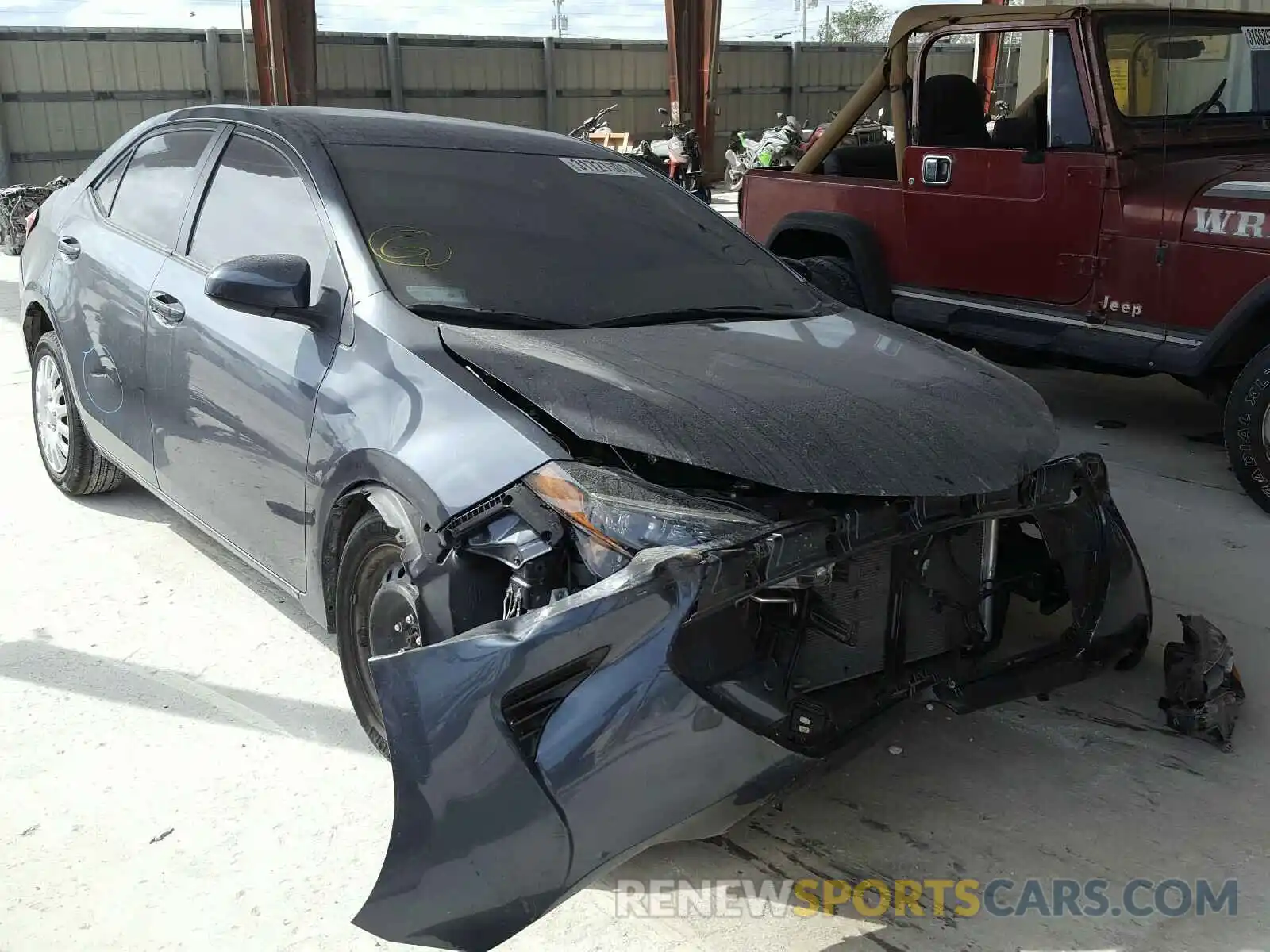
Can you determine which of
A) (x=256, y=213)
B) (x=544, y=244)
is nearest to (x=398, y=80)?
(x=256, y=213)

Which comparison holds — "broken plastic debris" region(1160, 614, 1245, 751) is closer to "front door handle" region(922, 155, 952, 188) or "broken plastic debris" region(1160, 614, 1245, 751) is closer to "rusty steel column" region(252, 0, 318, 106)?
"front door handle" region(922, 155, 952, 188)

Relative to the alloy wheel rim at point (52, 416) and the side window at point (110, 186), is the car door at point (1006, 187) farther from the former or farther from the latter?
the alloy wheel rim at point (52, 416)

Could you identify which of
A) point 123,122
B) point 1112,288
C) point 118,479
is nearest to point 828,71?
point 123,122

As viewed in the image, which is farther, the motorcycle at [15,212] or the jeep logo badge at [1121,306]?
the motorcycle at [15,212]

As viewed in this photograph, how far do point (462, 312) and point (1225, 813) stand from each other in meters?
2.23

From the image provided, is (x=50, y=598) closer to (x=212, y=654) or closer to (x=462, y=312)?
(x=212, y=654)

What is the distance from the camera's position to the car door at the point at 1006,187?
5.52 m

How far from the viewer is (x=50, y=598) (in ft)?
13.3

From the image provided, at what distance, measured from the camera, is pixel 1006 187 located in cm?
577

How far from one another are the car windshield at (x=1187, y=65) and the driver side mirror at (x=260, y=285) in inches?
160

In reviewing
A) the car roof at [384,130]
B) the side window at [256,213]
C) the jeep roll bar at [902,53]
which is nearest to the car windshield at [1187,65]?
the jeep roll bar at [902,53]

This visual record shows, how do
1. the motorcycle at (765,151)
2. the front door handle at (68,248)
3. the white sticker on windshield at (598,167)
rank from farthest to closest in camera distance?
1. the motorcycle at (765,151)
2. the front door handle at (68,248)
3. the white sticker on windshield at (598,167)

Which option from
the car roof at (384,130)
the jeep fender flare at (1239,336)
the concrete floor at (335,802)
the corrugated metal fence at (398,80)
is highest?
the corrugated metal fence at (398,80)

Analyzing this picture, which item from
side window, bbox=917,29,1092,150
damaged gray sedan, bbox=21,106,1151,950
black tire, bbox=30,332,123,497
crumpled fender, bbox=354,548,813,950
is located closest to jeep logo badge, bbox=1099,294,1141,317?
side window, bbox=917,29,1092,150
